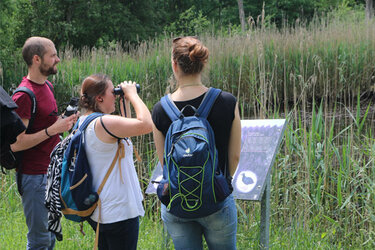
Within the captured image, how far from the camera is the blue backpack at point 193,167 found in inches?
74.4

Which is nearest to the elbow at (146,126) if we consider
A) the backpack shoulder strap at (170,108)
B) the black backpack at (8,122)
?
the backpack shoulder strap at (170,108)

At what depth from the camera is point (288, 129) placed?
12.5ft

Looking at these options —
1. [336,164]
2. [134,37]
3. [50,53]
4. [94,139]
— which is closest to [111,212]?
[94,139]

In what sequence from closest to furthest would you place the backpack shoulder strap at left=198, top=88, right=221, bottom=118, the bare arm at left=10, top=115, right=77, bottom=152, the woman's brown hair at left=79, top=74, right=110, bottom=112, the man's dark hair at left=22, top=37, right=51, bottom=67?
the backpack shoulder strap at left=198, top=88, right=221, bottom=118
the woman's brown hair at left=79, top=74, right=110, bottom=112
the bare arm at left=10, top=115, right=77, bottom=152
the man's dark hair at left=22, top=37, right=51, bottom=67

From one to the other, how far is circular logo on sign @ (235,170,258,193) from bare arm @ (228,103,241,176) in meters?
0.55

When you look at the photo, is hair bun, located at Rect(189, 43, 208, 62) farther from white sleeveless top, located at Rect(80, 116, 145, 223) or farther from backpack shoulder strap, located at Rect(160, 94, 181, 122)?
white sleeveless top, located at Rect(80, 116, 145, 223)

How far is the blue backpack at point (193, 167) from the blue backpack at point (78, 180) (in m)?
0.45

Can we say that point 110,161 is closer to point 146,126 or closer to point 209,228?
point 146,126

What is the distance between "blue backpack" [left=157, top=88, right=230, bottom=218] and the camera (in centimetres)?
189

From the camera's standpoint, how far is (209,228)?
205 cm

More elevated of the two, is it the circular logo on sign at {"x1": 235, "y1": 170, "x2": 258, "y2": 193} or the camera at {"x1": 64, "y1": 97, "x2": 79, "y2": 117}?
the camera at {"x1": 64, "y1": 97, "x2": 79, "y2": 117}

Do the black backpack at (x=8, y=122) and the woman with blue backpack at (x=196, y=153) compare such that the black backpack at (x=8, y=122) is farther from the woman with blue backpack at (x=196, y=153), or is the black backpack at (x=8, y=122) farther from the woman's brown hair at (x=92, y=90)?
the woman with blue backpack at (x=196, y=153)

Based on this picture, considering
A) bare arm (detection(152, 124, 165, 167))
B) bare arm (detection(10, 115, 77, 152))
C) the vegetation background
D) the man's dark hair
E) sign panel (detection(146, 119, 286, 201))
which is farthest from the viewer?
the vegetation background

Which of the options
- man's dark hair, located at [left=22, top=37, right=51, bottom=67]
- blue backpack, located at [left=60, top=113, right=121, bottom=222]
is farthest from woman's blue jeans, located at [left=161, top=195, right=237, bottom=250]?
man's dark hair, located at [left=22, top=37, right=51, bottom=67]
